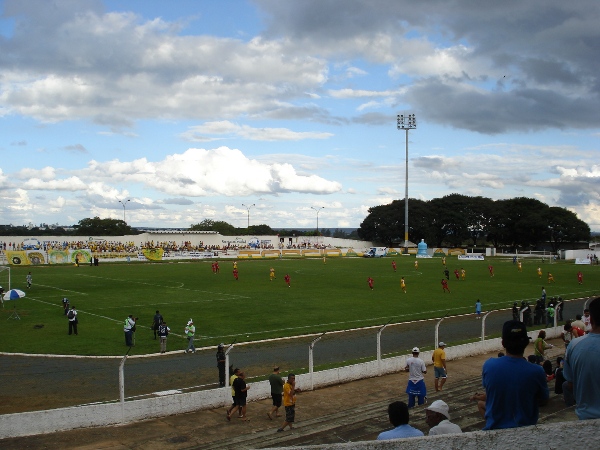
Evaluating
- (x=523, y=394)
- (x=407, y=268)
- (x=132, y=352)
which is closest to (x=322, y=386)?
(x=132, y=352)

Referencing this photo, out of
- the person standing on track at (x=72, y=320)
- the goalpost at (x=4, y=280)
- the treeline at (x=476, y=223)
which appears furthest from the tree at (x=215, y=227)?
the person standing on track at (x=72, y=320)

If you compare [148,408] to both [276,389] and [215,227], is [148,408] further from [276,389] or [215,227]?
[215,227]

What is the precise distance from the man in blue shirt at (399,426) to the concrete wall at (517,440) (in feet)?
4.99

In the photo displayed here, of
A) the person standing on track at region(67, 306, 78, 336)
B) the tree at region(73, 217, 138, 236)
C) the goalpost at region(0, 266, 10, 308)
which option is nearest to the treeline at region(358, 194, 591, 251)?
the tree at region(73, 217, 138, 236)

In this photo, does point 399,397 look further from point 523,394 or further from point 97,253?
point 97,253

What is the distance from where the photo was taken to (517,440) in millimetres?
3492

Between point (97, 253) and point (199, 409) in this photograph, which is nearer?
point (199, 409)

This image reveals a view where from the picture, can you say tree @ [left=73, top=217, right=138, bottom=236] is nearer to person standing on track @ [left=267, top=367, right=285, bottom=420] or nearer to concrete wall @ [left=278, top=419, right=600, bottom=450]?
person standing on track @ [left=267, top=367, right=285, bottom=420]

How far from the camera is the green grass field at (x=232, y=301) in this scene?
2542 centimetres

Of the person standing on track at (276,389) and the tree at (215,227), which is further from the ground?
the tree at (215,227)

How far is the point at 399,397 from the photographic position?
51.9 ft

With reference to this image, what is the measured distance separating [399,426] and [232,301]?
104 feet

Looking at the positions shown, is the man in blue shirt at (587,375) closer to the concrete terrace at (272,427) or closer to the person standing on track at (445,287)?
the concrete terrace at (272,427)

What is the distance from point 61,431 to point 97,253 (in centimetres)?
6506
